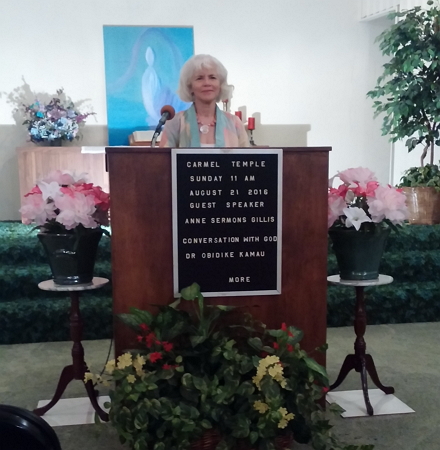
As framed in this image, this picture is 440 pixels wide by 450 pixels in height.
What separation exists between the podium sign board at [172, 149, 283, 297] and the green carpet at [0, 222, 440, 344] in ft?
5.29

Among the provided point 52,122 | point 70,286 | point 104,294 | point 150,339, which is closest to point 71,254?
point 70,286

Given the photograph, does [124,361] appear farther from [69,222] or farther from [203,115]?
[203,115]

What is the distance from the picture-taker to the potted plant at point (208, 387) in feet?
4.64

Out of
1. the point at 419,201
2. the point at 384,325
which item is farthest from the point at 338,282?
the point at 419,201

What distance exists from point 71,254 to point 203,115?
0.79 m

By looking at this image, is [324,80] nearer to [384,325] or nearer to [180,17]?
[180,17]

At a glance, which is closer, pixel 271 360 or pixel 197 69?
pixel 271 360

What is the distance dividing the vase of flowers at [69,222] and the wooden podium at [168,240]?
31 cm

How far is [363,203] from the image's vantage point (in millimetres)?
1879

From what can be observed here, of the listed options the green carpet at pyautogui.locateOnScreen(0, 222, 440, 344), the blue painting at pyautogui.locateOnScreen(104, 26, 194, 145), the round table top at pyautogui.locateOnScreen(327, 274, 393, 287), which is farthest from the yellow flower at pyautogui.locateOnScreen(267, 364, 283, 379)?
the blue painting at pyautogui.locateOnScreen(104, 26, 194, 145)

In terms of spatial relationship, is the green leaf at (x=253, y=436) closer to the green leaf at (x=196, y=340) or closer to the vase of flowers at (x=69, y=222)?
the green leaf at (x=196, y=340)

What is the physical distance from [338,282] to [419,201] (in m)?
2.47

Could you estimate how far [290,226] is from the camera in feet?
5.31

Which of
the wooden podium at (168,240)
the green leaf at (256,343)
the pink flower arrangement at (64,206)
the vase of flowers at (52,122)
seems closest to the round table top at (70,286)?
the pink flower arrangement at (64,206)
